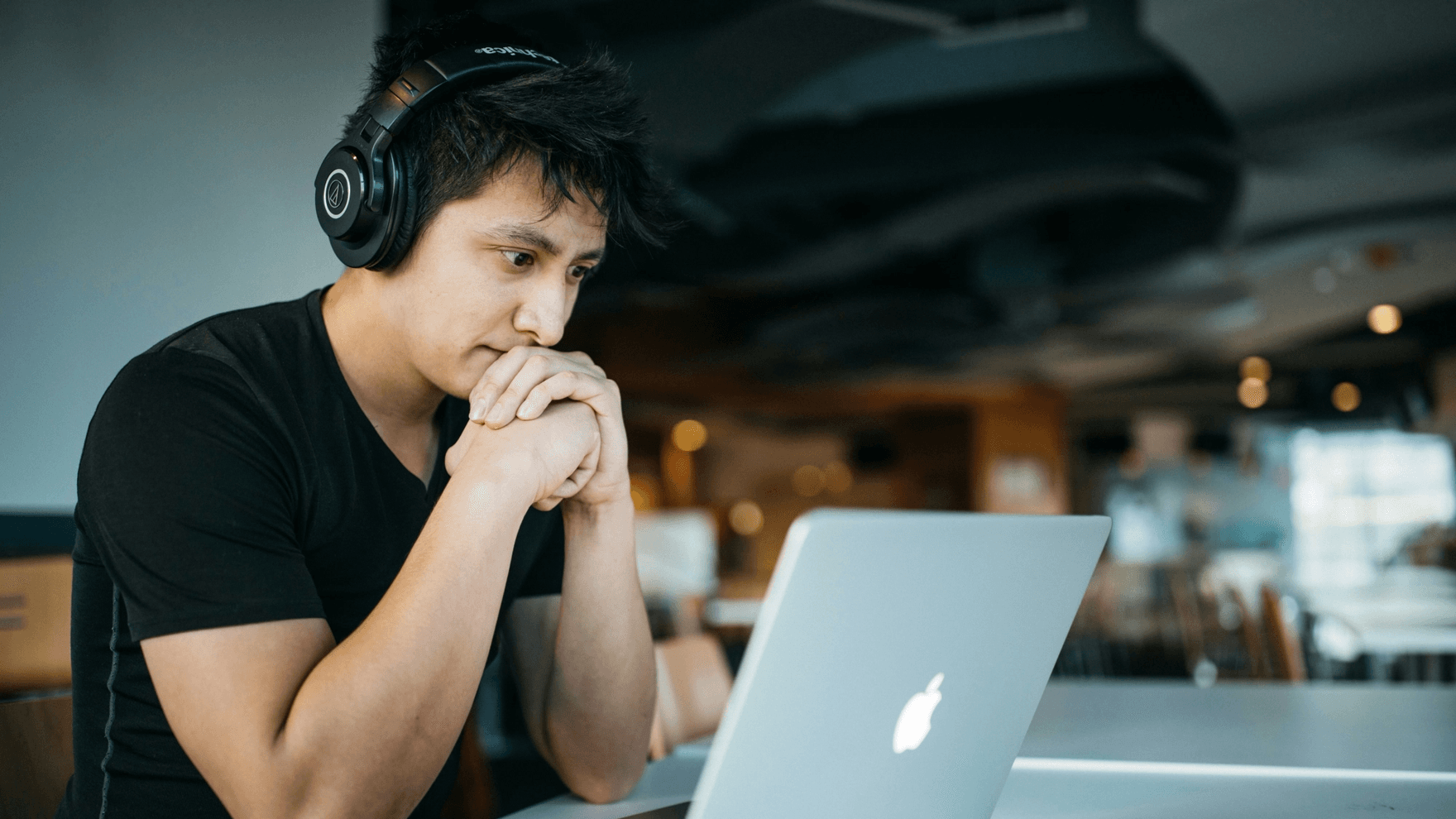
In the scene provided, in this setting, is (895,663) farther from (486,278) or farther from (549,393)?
(486,278)

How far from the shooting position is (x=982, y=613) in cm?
77

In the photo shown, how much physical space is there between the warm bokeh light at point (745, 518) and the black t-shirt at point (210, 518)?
13871 millimetres

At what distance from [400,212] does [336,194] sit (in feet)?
0.32

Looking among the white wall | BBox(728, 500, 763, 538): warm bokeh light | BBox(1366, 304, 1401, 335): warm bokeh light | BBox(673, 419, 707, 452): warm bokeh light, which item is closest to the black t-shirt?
the white wall

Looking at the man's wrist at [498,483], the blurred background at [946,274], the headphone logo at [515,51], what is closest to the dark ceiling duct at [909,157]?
the blurred background at [946,274]

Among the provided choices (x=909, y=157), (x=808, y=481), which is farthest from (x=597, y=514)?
(x=808, y=481)

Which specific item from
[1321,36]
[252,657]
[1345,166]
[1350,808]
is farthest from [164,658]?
[1345,166]

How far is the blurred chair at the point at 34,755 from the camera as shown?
108cm

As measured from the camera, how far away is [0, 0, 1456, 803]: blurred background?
207 centimetres

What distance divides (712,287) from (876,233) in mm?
2175

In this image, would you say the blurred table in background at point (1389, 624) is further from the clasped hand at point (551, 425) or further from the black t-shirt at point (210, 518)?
the black t-shirt at point (210, 518)

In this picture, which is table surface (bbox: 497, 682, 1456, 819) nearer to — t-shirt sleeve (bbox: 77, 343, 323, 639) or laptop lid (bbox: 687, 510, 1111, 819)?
laptop lid (bbox: 687, 510, 1111, 819)

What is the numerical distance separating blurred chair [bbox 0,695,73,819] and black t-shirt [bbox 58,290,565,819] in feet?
0.30

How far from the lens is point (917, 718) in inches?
29.6
